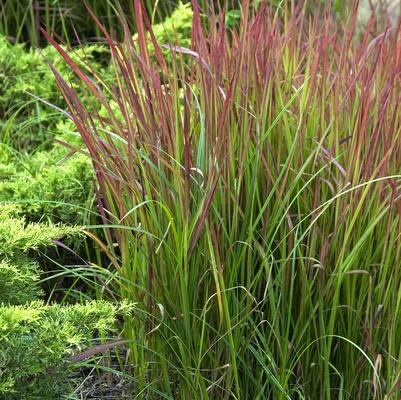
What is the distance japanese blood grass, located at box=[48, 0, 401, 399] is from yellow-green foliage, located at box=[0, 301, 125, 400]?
0.22m

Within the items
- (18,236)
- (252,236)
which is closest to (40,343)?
(18,236)

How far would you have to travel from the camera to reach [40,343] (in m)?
2.05

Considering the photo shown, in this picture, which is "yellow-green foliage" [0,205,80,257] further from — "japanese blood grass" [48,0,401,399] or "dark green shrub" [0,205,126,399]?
"japanese blood grass" [48,0,401,399]

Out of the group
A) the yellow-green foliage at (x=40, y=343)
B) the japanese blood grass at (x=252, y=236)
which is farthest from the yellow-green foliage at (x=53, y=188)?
the yellow-green foliage at (x=40, y=343)

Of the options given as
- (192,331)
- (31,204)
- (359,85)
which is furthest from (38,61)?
(192,331)

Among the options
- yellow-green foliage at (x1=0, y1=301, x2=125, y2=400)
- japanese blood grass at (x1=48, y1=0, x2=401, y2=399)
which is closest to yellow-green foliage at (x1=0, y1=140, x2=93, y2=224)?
japanese blood grass at (x1=48, y1=0, x2=401, y2=399)

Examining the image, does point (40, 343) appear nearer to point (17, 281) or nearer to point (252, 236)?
point (17, 281)

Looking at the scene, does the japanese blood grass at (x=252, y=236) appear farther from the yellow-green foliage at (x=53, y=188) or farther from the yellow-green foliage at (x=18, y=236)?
the yellow-green foliage at (x=53, y=188)

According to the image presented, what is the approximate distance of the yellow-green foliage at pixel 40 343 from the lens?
6.56ft

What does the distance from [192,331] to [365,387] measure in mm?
550

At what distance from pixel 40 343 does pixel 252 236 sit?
0.63m

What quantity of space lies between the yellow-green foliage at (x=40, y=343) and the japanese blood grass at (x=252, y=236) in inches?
8.7

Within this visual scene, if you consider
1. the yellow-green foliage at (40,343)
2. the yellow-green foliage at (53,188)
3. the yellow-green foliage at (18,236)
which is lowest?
the yellow-green foliage at (53,188)

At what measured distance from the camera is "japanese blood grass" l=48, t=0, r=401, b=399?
7.59 ft
